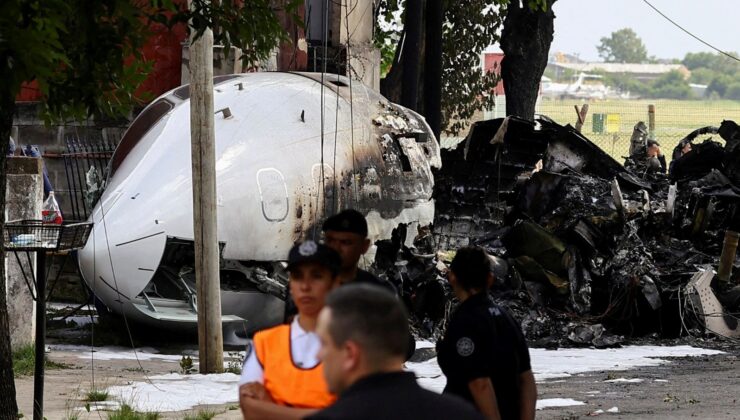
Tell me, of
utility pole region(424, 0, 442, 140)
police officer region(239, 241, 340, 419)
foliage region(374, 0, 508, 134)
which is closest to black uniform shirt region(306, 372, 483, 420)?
police officer region(239, 241, 340, 419)

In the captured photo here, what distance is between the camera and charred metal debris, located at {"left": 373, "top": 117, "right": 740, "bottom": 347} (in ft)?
58.4

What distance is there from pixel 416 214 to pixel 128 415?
8.47 meters

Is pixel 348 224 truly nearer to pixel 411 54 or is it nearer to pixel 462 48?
pixel 411 54

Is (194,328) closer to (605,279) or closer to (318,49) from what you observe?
(605,279)

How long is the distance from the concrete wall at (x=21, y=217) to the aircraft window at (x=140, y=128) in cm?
239

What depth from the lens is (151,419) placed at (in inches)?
404

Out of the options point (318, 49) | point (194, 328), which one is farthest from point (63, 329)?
point (318, 49)

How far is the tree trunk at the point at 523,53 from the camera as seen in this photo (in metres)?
28.7

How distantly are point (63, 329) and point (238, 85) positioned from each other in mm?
3687

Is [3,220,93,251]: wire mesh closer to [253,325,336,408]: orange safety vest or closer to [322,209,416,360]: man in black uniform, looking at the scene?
[322,209,416,360]: man in black uniform

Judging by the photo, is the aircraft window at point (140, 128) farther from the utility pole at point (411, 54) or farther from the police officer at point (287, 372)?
the police officer at point (287, 372)

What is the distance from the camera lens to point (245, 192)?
15961 millimetres

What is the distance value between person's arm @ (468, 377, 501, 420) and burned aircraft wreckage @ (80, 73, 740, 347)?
26.8 ft

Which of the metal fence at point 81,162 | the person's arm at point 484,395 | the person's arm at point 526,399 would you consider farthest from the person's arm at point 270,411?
the metal fence at point 81,162
